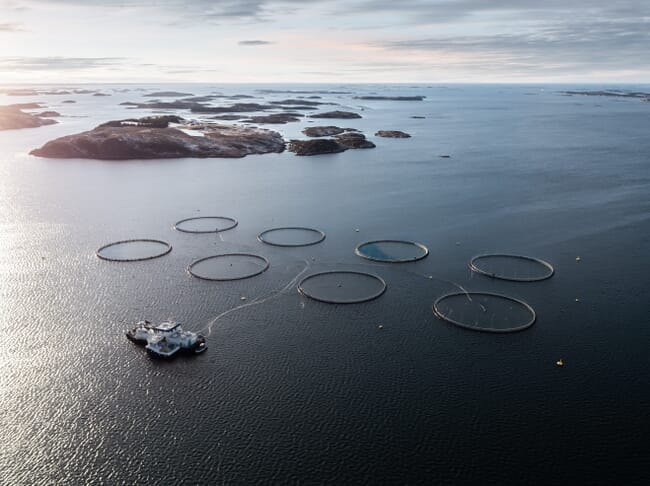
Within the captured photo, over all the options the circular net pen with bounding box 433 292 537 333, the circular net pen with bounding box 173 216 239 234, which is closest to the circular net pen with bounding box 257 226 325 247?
the circular net pen with bounding box 173 216 239 234

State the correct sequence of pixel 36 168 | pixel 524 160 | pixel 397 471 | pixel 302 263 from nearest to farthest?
pixel 397 471 → pixel 302 263 → pixel 36 168 → pixel 524 160

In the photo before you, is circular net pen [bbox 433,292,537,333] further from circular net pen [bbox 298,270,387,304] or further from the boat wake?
the boat wake

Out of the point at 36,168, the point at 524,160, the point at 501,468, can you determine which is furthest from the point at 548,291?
the point at 36,168

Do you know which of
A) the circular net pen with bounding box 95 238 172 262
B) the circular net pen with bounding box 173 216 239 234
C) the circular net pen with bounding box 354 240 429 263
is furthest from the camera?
the circular net pen with bounding box 173 216 239 234

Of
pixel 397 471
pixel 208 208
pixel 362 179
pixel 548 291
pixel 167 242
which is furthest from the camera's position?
pixel 362 179

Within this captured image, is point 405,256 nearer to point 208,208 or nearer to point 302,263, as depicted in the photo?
point 302,263

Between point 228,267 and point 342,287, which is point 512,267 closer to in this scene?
point 342,287

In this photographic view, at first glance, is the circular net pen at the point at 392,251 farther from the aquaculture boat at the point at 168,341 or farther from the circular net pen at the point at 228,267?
the aquaculture boat at the point at 168,341
